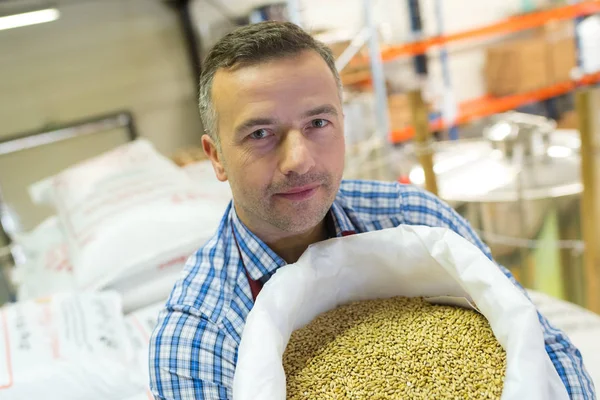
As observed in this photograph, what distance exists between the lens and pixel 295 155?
2.10ft

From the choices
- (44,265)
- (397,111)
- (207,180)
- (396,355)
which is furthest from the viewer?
(397,111)

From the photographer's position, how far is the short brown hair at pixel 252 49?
0.68 metres

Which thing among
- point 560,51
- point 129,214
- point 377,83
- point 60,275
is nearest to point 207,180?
point 129,214

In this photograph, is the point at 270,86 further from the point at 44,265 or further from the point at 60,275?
the point at 44,265

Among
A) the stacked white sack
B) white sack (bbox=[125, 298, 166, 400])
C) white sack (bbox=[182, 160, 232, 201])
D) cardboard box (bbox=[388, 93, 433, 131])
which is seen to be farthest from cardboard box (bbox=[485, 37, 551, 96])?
white sack (bbox=[125, 298, 166, 400])

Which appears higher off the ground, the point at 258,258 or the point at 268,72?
the point at 268,72

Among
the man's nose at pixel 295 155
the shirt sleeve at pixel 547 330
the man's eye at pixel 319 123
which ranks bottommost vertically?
the shirt sleeve at pixel 547 330

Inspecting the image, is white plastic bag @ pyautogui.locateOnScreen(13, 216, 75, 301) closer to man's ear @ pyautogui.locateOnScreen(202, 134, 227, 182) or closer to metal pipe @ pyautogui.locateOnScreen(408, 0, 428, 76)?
man's ear @ pyautogui.locateOnScreen(202, 134, 227, 182)

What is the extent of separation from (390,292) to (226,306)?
0.24 m

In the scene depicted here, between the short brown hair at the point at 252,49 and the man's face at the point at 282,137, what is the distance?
0.04 ft

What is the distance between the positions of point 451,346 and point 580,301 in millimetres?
1816

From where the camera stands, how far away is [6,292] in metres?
2.50

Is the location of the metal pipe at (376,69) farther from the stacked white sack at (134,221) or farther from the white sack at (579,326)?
the white sack at (579,326)

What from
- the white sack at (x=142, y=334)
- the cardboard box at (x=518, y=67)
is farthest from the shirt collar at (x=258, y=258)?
the cardboard box at (x=518, y=67)
